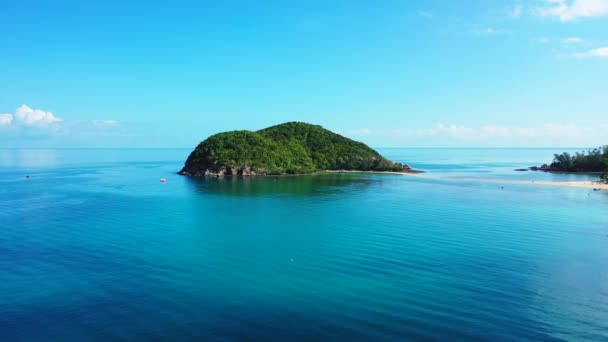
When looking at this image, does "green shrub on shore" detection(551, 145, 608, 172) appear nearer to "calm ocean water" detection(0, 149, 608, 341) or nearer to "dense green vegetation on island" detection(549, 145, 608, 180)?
"dense green vegetation on island" detection(549, 145, 608, 180)

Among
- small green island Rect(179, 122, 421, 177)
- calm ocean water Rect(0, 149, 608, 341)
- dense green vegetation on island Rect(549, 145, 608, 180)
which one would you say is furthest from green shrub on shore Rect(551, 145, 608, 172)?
calm ocean water Rect(0, 149, 608, 341)

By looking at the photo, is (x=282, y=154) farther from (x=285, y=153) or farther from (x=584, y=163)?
(x=584, y=163)

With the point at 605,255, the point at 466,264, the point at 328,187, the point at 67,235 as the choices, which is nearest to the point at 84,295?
the point at 67,235

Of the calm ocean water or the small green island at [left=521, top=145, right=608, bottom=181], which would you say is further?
the small green island at [left=521, top=145, right=608, bottom=181]

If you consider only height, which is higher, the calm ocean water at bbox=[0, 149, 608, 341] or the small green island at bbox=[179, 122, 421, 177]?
the small green island at bbox=[179, 122, 421, 177]

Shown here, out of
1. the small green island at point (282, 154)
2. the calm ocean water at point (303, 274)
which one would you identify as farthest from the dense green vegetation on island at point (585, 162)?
the calm ocean water at point (303, 274)

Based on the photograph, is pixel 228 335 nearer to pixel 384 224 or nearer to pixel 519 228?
pixel 384 224
